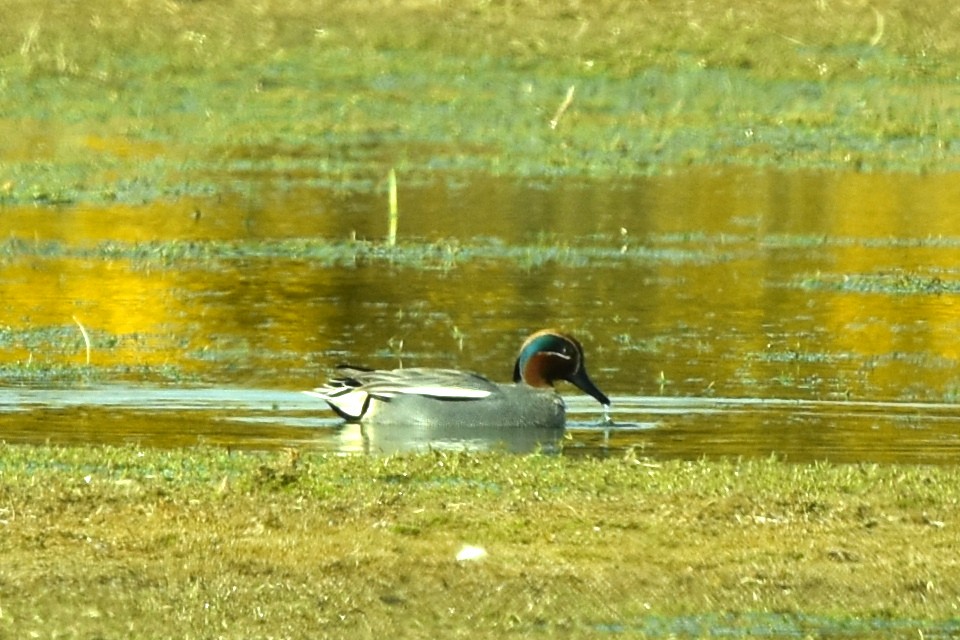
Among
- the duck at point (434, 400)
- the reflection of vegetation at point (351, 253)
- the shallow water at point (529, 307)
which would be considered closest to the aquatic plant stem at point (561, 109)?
the shallow water at point (529, 307)

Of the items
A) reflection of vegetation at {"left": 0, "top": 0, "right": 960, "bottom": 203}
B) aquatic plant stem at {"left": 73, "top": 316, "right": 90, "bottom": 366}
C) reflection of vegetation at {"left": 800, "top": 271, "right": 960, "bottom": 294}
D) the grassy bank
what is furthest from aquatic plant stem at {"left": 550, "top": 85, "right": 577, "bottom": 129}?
the grassy bank

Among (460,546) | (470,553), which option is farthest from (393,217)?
(470,553)

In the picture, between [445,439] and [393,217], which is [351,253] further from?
[445,439]

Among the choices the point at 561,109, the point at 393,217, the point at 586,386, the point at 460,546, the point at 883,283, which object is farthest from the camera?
the point at 561,109

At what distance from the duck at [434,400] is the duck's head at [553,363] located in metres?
0.23

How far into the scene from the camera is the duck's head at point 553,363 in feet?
42.8

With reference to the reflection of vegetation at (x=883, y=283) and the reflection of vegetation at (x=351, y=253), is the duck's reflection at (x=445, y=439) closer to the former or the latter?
the reflection of vegetation at (x=883, y=283)

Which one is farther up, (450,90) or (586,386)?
(450,90)

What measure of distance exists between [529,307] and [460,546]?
24.8 ft

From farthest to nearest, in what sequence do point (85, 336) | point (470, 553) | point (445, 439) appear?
point (85, 336), point (445, 439), point (470, 553)

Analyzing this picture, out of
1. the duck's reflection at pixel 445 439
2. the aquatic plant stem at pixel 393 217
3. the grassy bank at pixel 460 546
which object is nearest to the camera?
the grassy bank at pixel 460 546

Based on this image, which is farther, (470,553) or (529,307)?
(529,307)

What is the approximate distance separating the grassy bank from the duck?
5.56ft

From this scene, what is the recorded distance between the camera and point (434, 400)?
41.4ft
